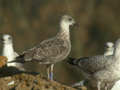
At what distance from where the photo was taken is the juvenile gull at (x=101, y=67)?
1566cm

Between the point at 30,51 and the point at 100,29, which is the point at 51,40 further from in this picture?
the point at 100,29

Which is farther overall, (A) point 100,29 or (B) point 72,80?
(A) point 100,29

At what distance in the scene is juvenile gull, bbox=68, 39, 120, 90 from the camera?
51.4 ft

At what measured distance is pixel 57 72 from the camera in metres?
24.3

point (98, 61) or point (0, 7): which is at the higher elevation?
point (0, 7)

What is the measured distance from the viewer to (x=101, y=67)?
53.2 feet

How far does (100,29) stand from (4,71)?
11455mm

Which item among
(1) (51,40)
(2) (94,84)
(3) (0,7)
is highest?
Result: (3) (0,7)

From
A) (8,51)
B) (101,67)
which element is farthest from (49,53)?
(8,51)

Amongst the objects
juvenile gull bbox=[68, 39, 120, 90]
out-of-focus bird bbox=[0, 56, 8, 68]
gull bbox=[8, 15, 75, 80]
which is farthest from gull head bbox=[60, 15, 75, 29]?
out-of-focus bird bbox=[0, 56, 8, 68]

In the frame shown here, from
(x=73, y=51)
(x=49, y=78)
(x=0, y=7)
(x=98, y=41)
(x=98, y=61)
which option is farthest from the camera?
(x=0, y=7)

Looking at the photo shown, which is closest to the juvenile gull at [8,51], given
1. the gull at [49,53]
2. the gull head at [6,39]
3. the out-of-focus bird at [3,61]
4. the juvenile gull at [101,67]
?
the gull head at [6,39]

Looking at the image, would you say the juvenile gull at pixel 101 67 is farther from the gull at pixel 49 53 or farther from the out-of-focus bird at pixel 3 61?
the out-of-focus bird at pixel 3 61

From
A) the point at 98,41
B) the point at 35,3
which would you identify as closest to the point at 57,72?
the point at 98,41
